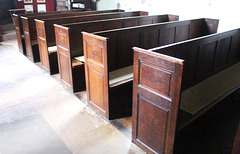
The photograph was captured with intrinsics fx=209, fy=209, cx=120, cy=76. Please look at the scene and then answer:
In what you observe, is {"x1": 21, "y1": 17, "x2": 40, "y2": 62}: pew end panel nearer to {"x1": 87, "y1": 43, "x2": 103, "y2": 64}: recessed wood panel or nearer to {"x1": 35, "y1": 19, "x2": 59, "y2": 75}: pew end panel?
{"x1": 35, "y1": 19, "x2": 59, "y2": 75}: pew end panel

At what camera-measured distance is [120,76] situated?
2.69 metres

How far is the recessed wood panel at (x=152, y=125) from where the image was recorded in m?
1.81

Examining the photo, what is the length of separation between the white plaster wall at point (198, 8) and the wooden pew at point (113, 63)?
2.46ft

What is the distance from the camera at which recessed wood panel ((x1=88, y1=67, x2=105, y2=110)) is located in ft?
8.34

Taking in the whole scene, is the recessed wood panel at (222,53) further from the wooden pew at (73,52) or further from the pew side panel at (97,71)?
the wooden pew at (73,52)

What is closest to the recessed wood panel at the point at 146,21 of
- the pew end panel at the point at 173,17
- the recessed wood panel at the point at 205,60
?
the pew end panel at the point at 173,17

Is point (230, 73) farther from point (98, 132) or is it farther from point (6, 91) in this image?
point (6, 91)

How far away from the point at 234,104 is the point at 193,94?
108 centimetres

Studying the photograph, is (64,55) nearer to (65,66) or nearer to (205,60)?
(65,66)

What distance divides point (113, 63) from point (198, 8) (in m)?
2.15

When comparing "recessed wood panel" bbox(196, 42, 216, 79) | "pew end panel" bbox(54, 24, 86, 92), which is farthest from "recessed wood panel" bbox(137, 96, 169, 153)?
"pew end panel" bbox(54, 24, 86, 92)

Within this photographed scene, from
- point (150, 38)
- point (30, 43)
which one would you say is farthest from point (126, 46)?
point (30, 43)

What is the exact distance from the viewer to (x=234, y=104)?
291 centimetres

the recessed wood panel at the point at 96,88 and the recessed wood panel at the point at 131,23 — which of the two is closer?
the recessed wood panel at the point at 96,88
